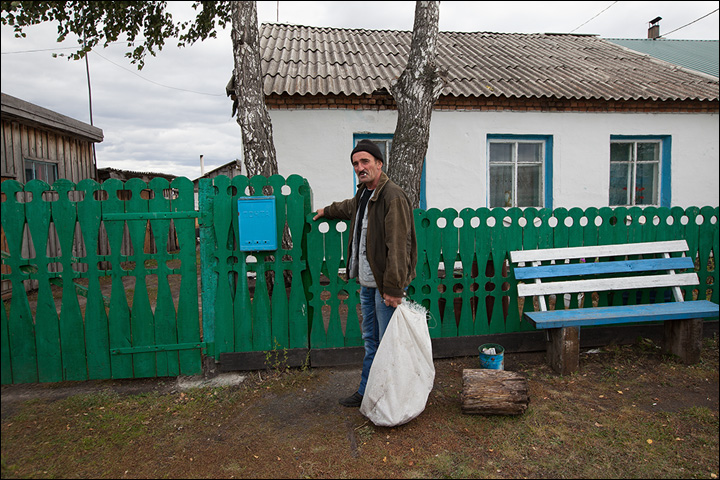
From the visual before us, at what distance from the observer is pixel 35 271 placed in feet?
12.7

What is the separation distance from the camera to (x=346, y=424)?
3385 millimetres

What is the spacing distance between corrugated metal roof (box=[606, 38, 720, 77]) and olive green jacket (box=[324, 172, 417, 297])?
12.9 m

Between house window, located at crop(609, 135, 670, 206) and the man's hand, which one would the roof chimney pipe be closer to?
house window, located at crop(609, 135, 670, 206)

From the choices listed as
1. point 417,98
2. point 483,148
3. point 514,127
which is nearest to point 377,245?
point 417,98

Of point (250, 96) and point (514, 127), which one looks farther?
point (514, 127)

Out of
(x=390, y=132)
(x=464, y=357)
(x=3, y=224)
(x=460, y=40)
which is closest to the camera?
(x=3, y=224)

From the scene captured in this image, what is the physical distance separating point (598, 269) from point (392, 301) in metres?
2.66

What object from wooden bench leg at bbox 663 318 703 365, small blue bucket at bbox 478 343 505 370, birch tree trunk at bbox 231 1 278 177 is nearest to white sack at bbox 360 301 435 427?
small blue bucket at bbox 478 343 505 370

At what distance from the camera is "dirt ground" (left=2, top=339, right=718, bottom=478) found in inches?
112

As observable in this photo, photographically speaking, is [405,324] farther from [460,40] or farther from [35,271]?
→ [460,40]

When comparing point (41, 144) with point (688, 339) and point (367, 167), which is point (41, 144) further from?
point (688, 339)

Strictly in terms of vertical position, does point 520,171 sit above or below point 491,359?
above

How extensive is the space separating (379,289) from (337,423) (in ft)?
3.44

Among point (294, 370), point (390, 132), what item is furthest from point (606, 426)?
point (390, 132)
